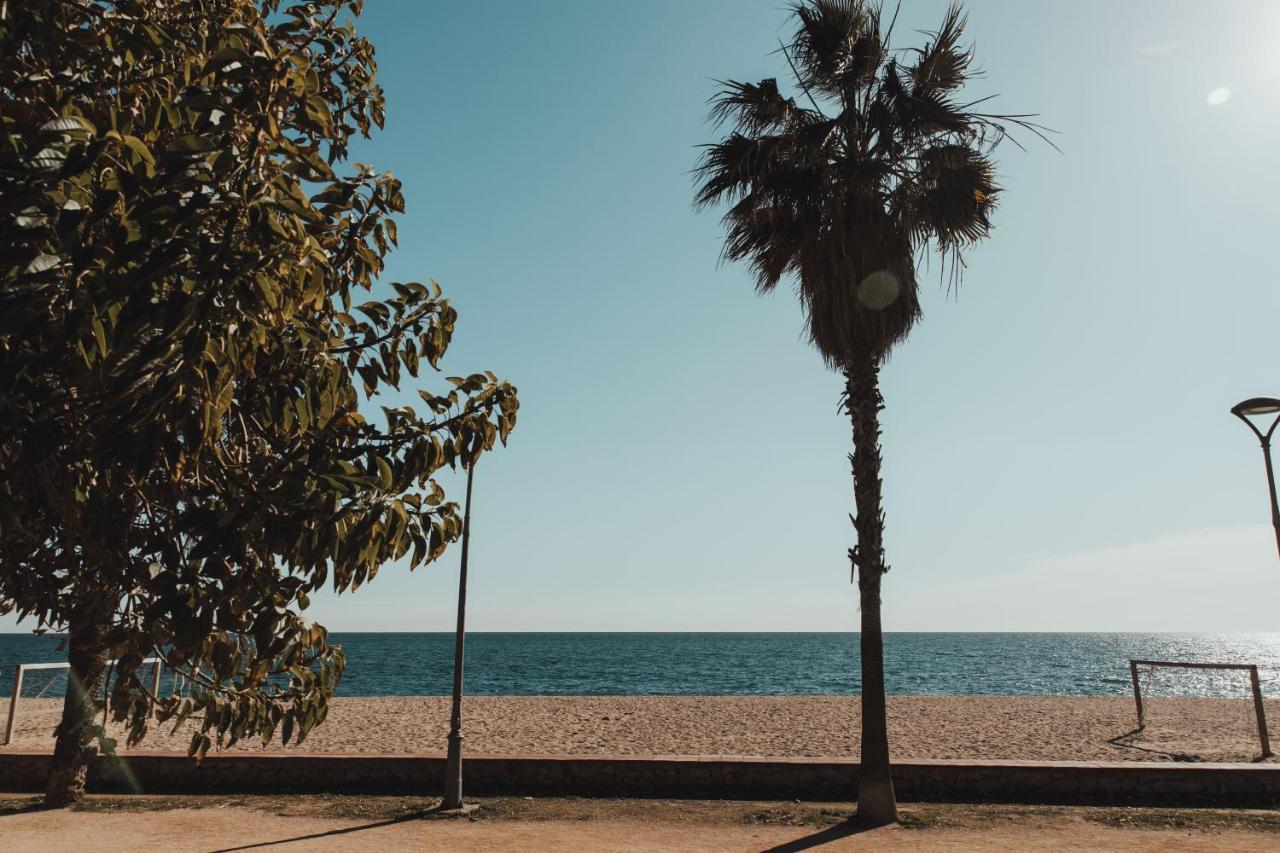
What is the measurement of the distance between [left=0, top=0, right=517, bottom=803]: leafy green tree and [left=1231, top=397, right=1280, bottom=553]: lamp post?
37.3 ft

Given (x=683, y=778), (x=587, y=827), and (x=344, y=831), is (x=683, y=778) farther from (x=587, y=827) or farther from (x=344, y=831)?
(x=344, y=831)

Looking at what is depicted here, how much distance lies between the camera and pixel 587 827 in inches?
424

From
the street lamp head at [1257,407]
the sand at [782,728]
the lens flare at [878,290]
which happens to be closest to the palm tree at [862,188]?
the lens flare at [878,290]

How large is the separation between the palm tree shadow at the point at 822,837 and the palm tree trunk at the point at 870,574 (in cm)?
26

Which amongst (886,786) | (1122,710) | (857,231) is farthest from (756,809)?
(1122,710)

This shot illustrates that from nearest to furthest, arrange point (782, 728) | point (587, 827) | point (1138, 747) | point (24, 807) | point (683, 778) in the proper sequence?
point (587, 827) → point (24, 807) → point (683, 778) → point (1138, 747) → point (782, 728)

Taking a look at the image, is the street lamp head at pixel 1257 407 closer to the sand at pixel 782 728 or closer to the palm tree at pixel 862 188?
the palm tree at pixel 862 188

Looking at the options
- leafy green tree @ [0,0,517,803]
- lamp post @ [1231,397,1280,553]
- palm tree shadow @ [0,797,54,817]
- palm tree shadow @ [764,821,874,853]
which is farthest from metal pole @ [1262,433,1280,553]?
palm tree shadow @ [0,797,54,817]

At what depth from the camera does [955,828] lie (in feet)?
34.2

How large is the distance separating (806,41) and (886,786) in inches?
422

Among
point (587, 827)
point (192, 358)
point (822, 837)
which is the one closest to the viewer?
point (192, 358)

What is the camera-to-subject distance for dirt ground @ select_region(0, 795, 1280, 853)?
32.0ft

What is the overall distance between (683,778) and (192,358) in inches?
451

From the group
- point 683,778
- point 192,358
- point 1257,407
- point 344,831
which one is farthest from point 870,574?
point 192,358
